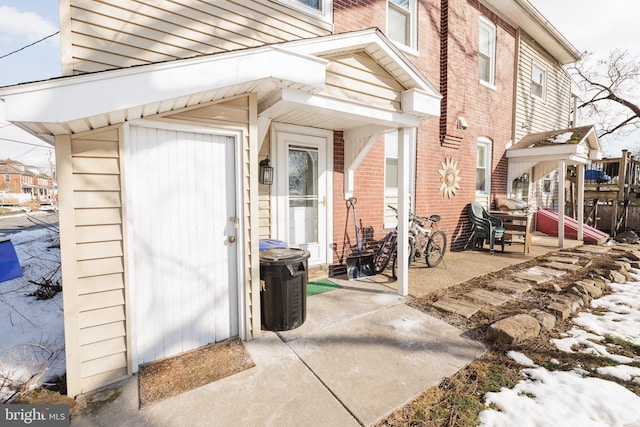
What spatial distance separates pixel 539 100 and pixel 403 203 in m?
8.99

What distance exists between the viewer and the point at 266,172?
4.09 m

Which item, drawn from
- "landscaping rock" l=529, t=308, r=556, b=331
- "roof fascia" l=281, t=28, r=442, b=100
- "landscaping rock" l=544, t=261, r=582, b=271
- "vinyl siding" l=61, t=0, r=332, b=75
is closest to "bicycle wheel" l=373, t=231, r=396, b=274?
"landscaping rock" l=529, t=308, r=556, b=331

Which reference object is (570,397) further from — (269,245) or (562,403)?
(269,245)

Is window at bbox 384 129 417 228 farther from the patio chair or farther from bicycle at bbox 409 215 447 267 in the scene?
the patio chair

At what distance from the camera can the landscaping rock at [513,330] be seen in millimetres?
2941

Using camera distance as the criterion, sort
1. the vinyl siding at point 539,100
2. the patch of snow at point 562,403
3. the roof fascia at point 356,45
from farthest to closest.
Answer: the vinyl siding at point 539,100 → the roof fascia at point 356,45 → the patch of snow at point 562,403

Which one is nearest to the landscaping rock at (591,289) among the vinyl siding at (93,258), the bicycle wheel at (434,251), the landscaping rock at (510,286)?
the landscaping rock at (510,286)

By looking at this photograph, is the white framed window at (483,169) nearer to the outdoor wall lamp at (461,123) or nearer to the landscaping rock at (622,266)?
the outdoor wall lamp at (461,123)

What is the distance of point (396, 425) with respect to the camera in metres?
1.98

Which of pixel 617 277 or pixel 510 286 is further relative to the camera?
pixel 617 277

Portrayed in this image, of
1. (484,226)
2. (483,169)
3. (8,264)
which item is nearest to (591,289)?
(484,226)

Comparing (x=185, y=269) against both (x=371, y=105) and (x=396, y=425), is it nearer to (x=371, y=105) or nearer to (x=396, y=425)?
(x=396, y=425)

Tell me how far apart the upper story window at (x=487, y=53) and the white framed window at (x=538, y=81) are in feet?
8.34

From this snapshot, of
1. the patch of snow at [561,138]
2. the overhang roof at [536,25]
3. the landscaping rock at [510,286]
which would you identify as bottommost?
the landscaping rock at [510,286]
